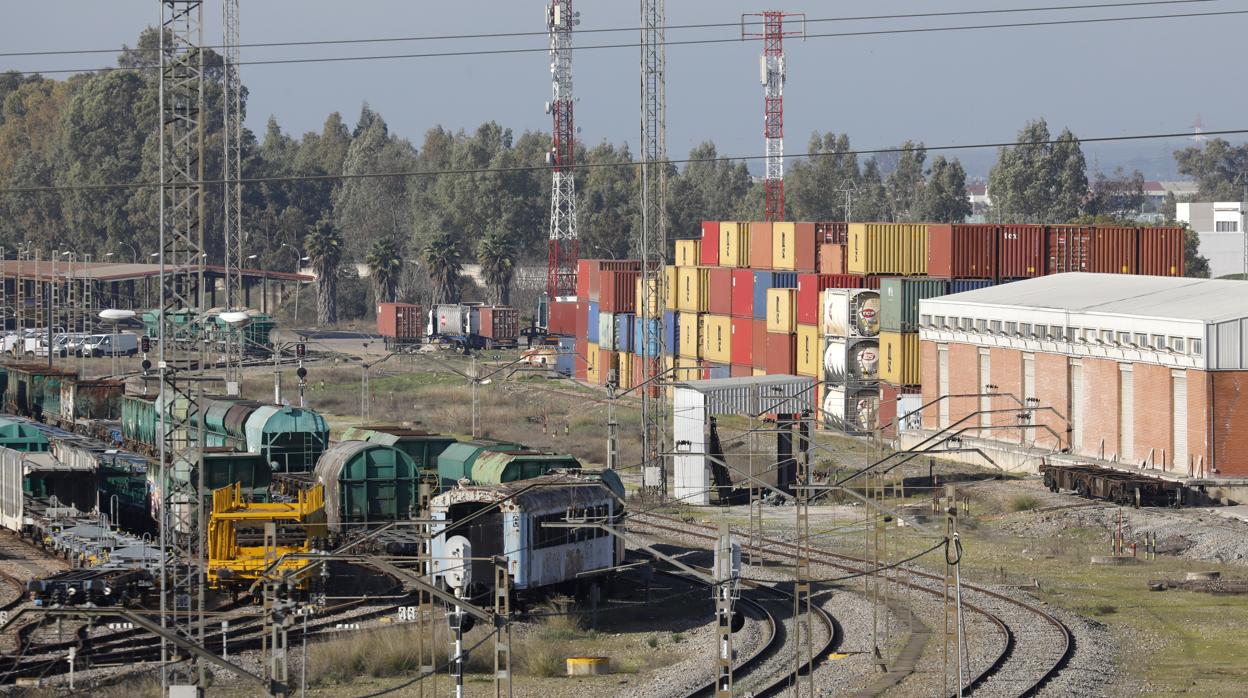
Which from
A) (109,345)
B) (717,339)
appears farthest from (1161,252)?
(109,345)

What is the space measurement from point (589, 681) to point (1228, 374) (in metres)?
26.6

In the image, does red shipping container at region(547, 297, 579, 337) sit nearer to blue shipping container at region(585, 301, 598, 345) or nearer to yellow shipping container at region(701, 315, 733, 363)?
blue shipping container at region(585, 301, 598, 345)

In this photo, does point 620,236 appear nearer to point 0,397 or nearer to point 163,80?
point 0,397

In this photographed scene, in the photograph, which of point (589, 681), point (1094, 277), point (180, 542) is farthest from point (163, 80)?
point (1094, 277)

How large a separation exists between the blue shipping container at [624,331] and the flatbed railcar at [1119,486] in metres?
34.4

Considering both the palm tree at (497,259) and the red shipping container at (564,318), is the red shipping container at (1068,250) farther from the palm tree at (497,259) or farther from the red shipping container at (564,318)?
the palm tree at (497,259)

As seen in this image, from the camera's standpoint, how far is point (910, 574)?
36375 mm

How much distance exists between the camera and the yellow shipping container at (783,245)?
241ft

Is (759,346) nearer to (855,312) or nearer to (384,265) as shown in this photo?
(855,312)

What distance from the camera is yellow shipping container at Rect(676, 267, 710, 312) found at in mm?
79000

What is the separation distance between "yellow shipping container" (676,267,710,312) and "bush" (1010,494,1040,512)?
33043 mm

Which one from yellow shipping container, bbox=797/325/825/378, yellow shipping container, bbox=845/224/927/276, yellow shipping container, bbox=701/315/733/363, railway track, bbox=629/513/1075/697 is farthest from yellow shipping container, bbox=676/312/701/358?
railway track, bbox=629/513/1075/697


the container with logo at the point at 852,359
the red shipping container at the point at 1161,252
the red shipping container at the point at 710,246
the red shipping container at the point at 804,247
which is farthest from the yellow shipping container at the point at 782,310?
the red shipping container at the point at 1161,252

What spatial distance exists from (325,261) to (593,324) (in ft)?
151
